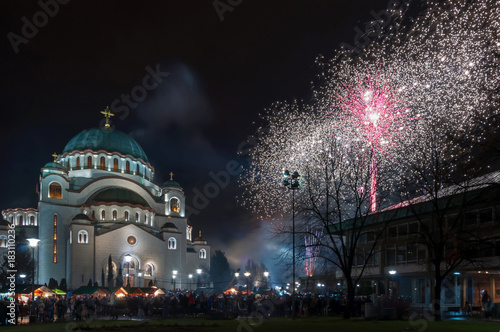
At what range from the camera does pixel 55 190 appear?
77312mm

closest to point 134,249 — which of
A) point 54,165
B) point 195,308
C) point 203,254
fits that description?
point 54,165

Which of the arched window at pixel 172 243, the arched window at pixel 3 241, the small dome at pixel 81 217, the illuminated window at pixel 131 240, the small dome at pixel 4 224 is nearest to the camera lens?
the small dome at pixel 81 217

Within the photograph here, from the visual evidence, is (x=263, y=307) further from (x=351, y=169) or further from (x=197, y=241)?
(x=197, y=241)

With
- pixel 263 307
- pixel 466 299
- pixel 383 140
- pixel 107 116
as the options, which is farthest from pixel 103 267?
pixel 383 140

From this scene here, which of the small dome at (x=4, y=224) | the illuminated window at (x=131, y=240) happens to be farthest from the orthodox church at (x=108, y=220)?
the small dome at (x=4, y=224)

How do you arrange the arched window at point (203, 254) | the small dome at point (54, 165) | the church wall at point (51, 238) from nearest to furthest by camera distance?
the church wall at point (51, 238) → the small dome at point (54, 165) → the arched window at point (203, 254)

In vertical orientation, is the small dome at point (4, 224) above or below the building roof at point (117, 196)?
below

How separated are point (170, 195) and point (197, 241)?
9041 millimetres

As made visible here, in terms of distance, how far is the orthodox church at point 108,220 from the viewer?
72.6 meters

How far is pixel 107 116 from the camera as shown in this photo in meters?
91.1

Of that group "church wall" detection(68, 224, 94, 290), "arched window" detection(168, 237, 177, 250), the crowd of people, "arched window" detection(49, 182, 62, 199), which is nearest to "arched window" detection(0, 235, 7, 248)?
"arched window" detection(49, 182, 62, 199)

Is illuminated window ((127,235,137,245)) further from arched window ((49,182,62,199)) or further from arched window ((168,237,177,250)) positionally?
arched window ((49,182,62,199))

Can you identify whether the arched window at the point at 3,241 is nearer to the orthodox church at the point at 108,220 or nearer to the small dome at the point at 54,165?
the orthodox church at the point at 108,220

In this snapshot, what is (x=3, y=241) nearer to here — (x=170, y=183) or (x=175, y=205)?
(x=175, y=205)
